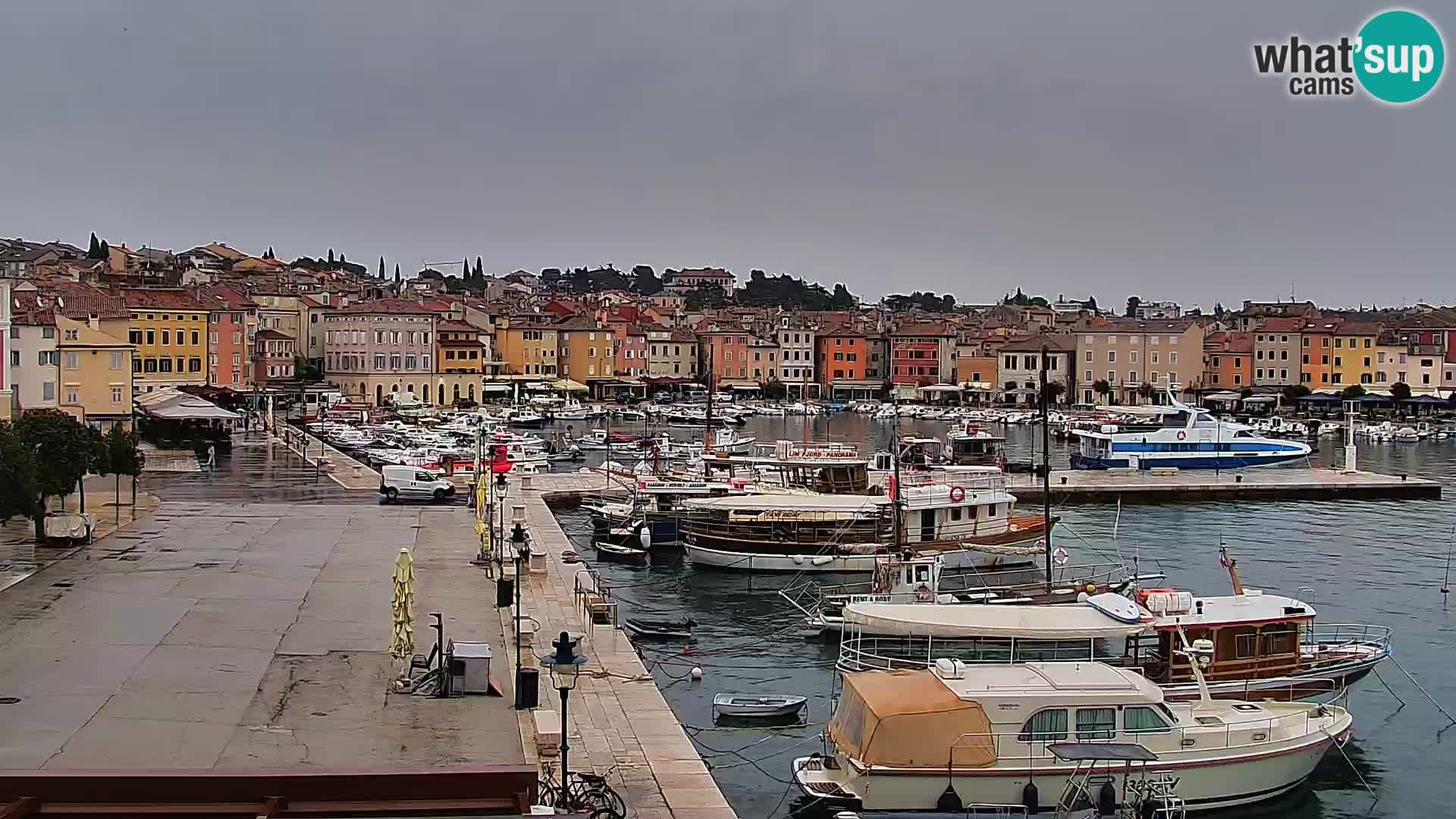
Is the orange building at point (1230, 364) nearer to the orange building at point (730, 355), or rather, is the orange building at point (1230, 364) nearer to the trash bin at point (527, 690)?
the orange building at point (730, 355)

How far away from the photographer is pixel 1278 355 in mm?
110188

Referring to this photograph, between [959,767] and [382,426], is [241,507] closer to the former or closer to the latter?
[959,767]

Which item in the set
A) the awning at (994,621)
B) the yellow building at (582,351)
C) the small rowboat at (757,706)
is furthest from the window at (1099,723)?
the yellow building at (582,351)

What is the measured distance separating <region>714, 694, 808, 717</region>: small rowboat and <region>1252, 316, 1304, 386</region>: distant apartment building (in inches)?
3850

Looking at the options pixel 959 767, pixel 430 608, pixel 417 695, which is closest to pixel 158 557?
pixel 430 608

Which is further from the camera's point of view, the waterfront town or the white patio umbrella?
the waterfront town

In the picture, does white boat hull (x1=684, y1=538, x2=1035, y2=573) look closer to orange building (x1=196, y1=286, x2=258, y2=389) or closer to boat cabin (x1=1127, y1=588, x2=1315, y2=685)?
boat cabin (x1=1127, y1=588, x2=1315, y2=685)

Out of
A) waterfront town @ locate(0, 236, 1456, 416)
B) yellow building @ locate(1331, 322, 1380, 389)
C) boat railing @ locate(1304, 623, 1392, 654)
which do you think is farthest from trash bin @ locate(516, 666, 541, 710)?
yellow building @ locate(1331, 322, 1380, 389)

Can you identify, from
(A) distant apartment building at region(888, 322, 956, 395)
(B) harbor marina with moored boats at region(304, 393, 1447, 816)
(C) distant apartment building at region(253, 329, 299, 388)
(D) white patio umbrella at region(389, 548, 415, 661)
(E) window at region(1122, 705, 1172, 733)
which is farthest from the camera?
(A) distant apartment building at region(888, 322, 956, 395)

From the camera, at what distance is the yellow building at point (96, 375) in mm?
50094

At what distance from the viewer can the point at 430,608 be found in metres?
22.4

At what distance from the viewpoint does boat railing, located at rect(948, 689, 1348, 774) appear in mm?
15258

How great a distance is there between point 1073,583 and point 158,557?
1581 cm

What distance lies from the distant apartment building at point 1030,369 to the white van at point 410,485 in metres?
75.2
